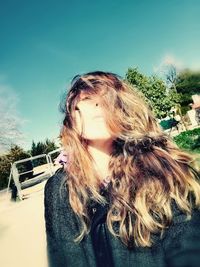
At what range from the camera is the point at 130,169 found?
6.79ft

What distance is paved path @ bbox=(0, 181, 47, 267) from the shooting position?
7957 millimetres

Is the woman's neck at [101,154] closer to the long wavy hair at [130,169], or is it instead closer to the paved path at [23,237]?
the long wavy hair at [130,169]

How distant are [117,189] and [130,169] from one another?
0.15 meters

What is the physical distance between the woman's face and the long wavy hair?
3 cm

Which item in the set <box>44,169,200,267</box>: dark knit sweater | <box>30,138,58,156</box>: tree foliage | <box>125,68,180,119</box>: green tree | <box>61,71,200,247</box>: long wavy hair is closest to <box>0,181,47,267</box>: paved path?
<box>44,169,200,267</box>: dark knit sweater

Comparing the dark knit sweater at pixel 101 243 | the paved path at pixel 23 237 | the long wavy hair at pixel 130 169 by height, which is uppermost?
the long wavy hair at pixel 130 169

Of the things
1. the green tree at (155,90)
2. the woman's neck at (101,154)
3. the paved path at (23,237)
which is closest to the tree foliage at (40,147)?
the green tree at (155,90)

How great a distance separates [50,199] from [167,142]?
0.78m

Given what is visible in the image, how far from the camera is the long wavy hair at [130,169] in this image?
182 cm

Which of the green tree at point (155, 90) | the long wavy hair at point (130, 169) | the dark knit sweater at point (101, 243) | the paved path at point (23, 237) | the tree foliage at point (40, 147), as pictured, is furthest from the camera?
the tree foliage at point (40, 147)

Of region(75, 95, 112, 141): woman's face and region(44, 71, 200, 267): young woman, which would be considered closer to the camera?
region(44, 71, 200, 267): young woman

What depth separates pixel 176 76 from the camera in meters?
77.6

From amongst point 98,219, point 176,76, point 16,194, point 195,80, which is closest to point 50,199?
point 98,219

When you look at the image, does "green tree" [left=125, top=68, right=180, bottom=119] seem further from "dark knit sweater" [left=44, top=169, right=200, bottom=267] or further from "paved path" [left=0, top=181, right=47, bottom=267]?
"dark knit sweater" [left=44, top=169, right=200, bottom=267]
